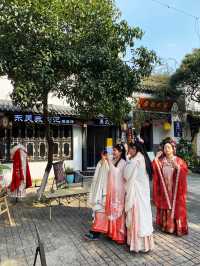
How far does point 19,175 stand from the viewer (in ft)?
29.2

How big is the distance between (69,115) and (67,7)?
5524 millimetres

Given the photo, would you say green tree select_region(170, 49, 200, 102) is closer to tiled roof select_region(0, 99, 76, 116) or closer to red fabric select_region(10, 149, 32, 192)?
tiled roof select_region(0, 99, 76, 116)

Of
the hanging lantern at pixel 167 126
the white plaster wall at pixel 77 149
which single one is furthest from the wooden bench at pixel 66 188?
the hanging lantern at pixel 167 126

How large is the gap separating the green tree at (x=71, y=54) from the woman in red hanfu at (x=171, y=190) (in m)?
1.75

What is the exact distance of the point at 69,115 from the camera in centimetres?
1263

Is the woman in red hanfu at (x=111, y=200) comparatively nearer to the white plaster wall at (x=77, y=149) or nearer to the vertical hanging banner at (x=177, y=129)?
the white plaster wall at (x=77, y=149)

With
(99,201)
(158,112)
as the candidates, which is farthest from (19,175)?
(158,112)

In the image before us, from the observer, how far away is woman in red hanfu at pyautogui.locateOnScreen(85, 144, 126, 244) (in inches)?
219

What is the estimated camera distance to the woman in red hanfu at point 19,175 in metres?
8.85

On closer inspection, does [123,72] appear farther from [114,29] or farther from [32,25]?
[32,25]

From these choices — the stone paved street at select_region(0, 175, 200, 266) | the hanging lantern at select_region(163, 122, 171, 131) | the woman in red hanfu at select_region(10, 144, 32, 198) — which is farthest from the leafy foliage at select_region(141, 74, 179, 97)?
the stone paved street at select_region(0, 175, 200, 266)

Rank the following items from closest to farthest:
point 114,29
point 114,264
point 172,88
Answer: point 114,264, point 114,29, point 172,88

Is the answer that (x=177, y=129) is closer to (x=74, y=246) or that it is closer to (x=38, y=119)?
(x=38, y=119)

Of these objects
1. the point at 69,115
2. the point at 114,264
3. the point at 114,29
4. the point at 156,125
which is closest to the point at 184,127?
the point at 156,125
